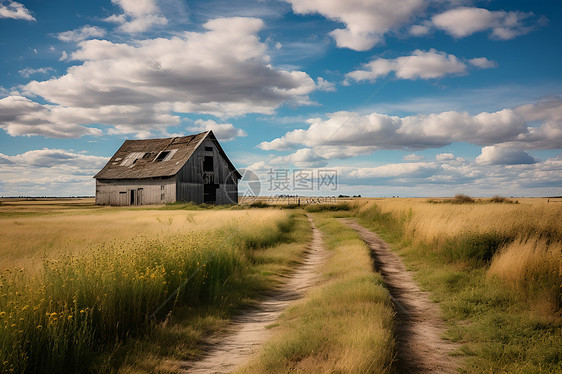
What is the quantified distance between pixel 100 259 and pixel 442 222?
13448mm

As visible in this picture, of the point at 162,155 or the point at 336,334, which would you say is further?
the point at 162,155

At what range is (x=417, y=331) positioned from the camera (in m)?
7.18

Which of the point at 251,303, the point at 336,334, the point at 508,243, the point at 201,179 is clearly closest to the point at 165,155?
the point at 201,179

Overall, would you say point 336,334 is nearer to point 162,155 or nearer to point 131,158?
point 162,155

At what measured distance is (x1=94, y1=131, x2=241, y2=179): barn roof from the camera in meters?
42.6

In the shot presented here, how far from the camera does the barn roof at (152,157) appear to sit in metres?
42.6

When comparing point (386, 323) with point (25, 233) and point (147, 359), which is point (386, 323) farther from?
point (25, 233)

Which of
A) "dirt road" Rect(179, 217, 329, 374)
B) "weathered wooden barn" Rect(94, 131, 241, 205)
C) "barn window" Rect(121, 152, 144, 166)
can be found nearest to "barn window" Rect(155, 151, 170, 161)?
"weathered wooden barn" Rect(94, 131, 241, 205)

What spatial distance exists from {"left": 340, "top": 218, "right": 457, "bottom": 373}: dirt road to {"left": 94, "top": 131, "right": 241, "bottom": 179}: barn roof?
33.5m

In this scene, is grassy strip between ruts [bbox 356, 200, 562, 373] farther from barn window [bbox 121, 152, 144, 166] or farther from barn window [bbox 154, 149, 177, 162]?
A: barn window [bbox 121, 152, 144, 166]

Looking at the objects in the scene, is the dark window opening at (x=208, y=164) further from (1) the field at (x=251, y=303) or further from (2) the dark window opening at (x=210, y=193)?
(1) the field at (x=251, y=303)

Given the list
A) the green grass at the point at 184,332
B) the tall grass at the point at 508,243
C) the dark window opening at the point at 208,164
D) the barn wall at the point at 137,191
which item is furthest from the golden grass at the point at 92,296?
the dark window opening at the point at 208,164

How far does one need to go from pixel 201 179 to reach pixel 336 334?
39.7 m

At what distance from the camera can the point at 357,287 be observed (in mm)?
8758
